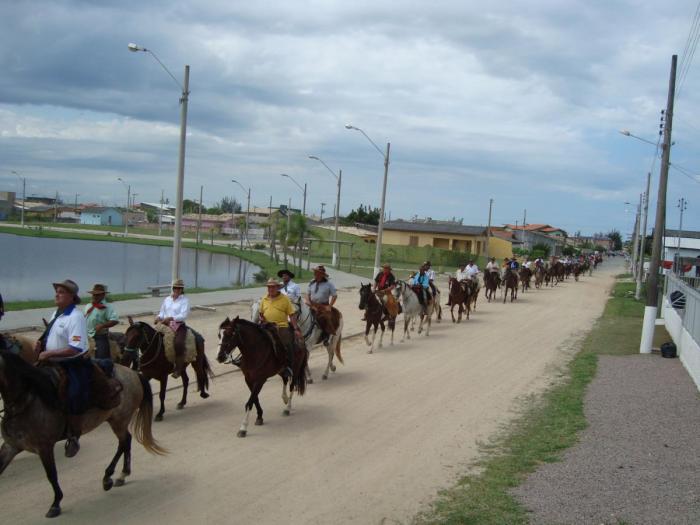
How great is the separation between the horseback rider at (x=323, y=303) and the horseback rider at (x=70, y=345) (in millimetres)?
6686

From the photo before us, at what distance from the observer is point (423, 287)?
1981cm

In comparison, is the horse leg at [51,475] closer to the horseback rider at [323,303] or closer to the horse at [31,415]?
the horse at [31,415]

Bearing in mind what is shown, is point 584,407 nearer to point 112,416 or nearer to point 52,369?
point 112,416

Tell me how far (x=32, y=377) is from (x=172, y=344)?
3.86m

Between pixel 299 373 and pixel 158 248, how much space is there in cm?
5614

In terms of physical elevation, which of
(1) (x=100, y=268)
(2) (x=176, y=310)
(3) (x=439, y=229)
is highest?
(3) (x=439, y=229)

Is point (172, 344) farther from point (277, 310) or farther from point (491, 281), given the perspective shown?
point (491, 281)

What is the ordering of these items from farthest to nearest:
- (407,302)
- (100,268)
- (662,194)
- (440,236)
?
(440,236), (100,268), (662,194), (407,302)

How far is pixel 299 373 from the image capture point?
412 inches

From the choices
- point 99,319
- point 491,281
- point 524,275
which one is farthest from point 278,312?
point 524,275

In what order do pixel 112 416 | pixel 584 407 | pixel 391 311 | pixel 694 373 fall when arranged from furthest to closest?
pixel 391 311
pixel 694 373
pixel 584 407
pixel 112 416

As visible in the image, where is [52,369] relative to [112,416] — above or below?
above

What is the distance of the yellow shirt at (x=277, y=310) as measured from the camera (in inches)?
413

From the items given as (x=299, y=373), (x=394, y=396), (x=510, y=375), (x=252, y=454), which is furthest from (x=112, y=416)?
(x=510, y=375)
